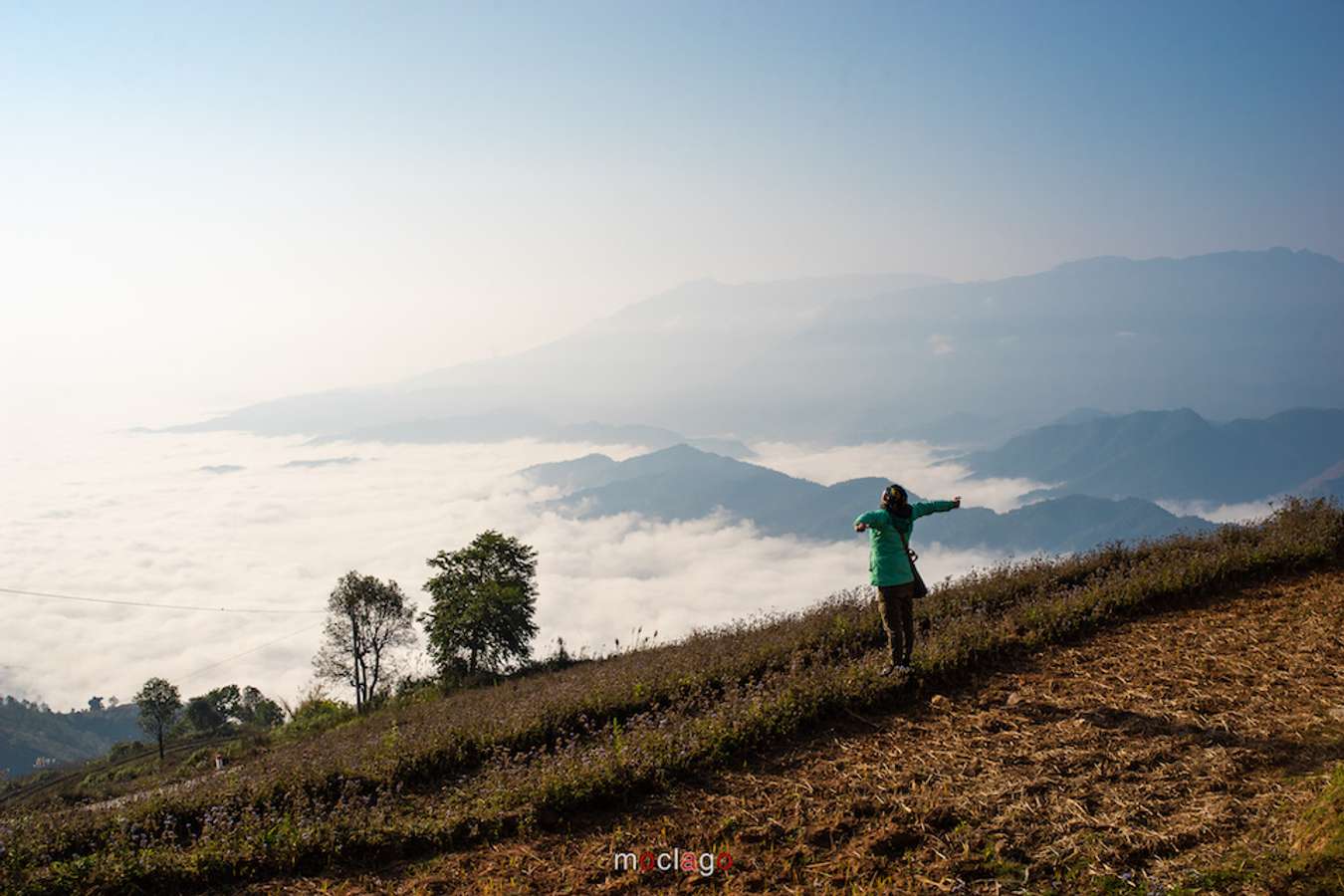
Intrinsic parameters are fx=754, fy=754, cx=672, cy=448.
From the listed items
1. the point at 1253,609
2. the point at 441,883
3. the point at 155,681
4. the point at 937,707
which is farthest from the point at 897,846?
the point at 155,681

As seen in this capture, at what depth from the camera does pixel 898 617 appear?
8.62 m

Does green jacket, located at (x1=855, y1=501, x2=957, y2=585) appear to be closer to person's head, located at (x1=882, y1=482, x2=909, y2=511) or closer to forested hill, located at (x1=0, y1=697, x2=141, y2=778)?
person's head, located at (x1=882, y1=482, x2=909, y2=511)

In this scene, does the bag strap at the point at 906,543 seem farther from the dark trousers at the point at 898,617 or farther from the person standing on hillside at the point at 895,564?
the dark trousers at the point at 898,617

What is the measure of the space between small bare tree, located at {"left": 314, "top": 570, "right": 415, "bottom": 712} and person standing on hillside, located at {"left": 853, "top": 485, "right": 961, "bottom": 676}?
1941 inches

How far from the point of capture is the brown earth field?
494 centimetres

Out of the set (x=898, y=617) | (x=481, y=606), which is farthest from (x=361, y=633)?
(x=898, y=617)

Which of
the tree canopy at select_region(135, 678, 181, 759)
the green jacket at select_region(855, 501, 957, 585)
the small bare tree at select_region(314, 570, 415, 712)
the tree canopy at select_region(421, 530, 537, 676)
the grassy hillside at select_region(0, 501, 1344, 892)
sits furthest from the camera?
the tree canopy at select_region(135, 678, 181, 759)

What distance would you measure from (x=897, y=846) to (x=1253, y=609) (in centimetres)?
752

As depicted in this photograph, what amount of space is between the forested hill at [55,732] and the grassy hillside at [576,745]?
150 m

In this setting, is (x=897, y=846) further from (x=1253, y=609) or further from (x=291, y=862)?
(x=1253, y=609)

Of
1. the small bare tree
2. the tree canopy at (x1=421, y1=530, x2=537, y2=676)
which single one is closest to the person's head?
the tree canopy at (x1=421, y1=530, x2=537, y2=676)

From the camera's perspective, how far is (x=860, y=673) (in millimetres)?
8516

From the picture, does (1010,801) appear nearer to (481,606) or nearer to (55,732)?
(481,606)

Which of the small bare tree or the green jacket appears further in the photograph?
the small bare tree
